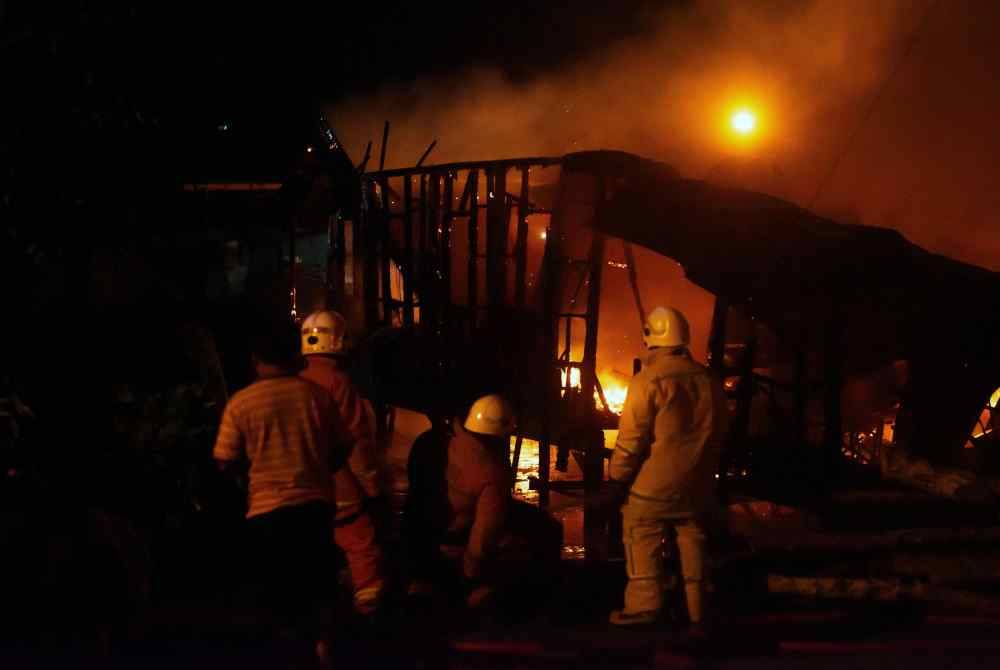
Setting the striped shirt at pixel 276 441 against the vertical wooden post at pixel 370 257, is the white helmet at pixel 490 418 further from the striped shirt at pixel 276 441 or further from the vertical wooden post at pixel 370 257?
the vertical wooden post at pixel 370 257

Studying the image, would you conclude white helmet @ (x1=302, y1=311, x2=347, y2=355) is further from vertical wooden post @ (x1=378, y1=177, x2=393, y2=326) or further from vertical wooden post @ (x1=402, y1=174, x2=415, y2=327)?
vertical wooden post @ (x1=378, y1=177, x2=393, y2=326)

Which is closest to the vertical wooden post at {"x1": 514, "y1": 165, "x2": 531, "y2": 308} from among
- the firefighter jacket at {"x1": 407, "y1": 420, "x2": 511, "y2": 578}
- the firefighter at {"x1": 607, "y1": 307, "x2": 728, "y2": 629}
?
the firefighter jacket at {"x1": 407, "y1": 420, "x2": 511, "y2": 578}

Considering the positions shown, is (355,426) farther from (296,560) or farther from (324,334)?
(296,560)

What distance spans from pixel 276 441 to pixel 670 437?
231 centimetres

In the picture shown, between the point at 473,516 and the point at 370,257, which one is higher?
the point at 370,257

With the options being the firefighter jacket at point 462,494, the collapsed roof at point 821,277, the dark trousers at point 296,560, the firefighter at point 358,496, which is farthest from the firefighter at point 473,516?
the collapsed roof at point 821,277

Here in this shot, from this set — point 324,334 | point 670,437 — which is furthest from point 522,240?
point 670,437

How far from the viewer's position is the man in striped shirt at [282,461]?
5027 millimetres

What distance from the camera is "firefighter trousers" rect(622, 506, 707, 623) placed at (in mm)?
5797

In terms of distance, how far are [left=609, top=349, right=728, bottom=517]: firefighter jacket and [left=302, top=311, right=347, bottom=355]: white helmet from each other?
72.0 inches

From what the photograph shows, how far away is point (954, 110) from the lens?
45.2 ft

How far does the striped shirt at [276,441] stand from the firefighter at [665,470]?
1.84 metres

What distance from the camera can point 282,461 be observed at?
5.07 metres

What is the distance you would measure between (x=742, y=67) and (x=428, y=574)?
1081 centimetres
